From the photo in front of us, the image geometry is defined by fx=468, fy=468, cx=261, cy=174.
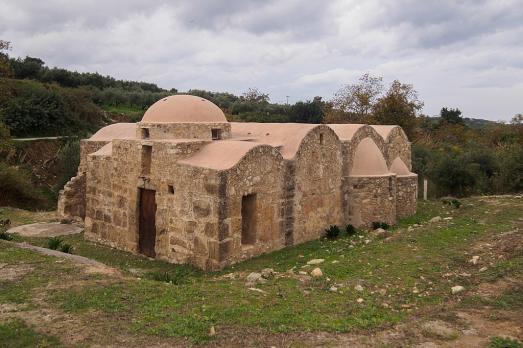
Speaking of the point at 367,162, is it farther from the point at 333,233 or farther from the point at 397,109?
the point at 397,109

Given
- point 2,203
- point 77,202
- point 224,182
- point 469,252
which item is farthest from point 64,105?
point 469,252

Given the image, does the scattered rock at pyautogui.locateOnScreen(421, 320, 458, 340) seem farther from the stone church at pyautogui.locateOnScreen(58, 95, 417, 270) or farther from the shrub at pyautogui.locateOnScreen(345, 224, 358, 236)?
the shrub at pyautogui.locateOnScreen(345, 224, 358, 236)

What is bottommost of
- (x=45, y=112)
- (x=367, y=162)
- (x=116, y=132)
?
(x=367, y=162)

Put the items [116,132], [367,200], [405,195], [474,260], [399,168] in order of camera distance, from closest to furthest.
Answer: [474,260]
[367,200]
[405,195]
[399,168]
[116,132]

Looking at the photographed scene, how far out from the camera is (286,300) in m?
6.47

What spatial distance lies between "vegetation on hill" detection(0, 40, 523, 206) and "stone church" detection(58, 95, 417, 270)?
7896 millimetres

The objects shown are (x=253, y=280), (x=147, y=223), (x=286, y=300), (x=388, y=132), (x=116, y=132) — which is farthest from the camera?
(x=388, y=132)

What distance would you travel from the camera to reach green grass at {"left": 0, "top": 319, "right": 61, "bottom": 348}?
502cm

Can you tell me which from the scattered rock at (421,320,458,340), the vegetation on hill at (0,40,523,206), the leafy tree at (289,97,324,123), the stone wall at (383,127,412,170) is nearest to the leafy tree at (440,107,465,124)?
the vegetation on hill at (0,40,523,206)

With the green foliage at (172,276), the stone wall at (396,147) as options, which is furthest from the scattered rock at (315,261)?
the stone wall at (396,147)

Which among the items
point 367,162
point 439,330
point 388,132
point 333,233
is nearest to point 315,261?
point 333,233

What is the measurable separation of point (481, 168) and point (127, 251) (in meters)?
17.3

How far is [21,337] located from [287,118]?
4070 cm

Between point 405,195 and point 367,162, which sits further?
point 405,195
